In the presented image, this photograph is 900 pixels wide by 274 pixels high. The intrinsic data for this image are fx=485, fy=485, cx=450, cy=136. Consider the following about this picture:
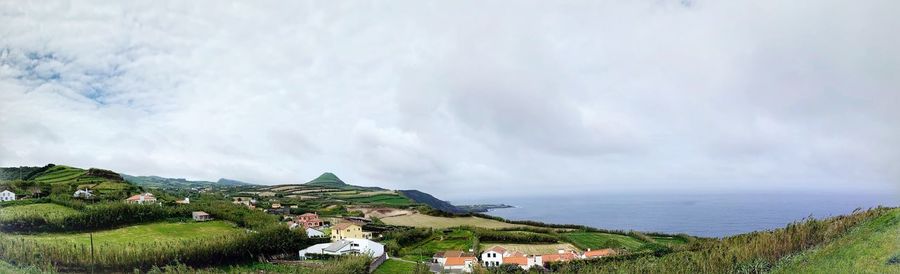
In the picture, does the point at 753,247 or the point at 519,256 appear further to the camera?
the point at 519,256

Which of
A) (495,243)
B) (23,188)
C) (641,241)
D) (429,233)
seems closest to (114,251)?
(23,188)

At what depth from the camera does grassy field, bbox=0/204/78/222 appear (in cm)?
2546

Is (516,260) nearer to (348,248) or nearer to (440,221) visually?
(348,248)

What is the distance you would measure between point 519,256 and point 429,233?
41.0ft

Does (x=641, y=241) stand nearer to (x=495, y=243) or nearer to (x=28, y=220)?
(x=495, y=243)

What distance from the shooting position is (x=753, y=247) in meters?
19.5

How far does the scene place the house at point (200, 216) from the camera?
34.6 metres

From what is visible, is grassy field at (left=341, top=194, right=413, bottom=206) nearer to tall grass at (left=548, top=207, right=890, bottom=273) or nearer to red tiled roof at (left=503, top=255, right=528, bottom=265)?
red tiled roof at (left=503, top=255, right=528, bottom=265)

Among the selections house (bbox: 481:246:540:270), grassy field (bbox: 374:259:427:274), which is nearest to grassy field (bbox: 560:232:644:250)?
house (bbox: 481:246:540:270)

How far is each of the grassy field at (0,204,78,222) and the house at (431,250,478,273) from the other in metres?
21.2

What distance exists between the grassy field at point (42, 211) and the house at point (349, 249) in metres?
13.6

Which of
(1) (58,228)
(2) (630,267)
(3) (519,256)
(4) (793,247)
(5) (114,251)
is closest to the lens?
(4) (793,247)

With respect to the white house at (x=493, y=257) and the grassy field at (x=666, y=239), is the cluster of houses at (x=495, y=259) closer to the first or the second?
the white house at (x=493, y=257)

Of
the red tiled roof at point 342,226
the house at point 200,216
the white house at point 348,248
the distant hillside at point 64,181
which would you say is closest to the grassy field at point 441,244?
the white house at point 348,248
